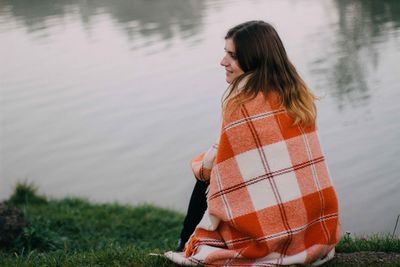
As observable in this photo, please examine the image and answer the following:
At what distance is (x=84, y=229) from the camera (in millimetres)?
7832

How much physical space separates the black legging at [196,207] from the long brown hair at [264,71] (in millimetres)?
568

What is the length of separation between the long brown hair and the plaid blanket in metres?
0.05

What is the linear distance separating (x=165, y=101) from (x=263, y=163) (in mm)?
10777

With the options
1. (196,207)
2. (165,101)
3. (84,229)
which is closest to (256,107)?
(196,207)

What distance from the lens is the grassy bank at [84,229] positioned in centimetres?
446

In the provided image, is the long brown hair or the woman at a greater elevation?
the long brown hair

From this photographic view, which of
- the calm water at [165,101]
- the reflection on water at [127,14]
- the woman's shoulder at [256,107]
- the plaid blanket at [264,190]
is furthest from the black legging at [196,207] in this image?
the reflection on water at [127,14]

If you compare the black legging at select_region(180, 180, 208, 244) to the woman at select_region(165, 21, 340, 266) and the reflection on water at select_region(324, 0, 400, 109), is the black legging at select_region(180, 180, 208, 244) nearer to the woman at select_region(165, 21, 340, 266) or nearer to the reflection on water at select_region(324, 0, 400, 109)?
the woman at select_region(165, 21, 340, 266)

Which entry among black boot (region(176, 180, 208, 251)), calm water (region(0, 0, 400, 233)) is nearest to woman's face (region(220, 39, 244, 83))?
black boot (region(176, 180, 208, 251))

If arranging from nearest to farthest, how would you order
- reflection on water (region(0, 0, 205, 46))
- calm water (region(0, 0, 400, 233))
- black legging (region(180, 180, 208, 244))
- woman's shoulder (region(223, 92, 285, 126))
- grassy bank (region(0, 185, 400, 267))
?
woman's shoulder (region(223, 92, 285, 126)) < black legging (region(180, 180, 208, 244)) < grassy bank (region(0, 185, 400, 267)) < calm water (region(0, 0, 400, 233)) < reflection on water (region(0, 0, 205, 46))

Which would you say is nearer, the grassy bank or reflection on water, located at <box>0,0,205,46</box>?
the grassy bank

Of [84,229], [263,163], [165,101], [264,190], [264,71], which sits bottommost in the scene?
[165,101]

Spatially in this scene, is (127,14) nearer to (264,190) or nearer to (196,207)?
(196,207)

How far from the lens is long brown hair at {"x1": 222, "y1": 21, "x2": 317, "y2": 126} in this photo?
11.7 feet
